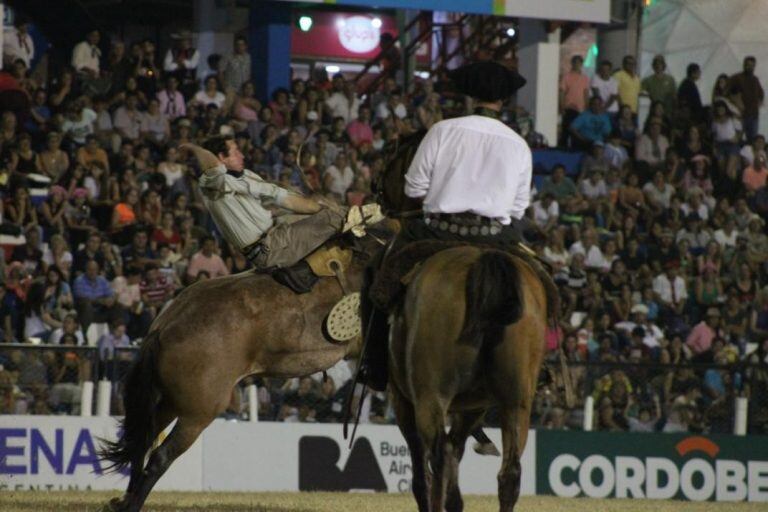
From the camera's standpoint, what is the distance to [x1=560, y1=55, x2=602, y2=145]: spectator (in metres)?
24.5

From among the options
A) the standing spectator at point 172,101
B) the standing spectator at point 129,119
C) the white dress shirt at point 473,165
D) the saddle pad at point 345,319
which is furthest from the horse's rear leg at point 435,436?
the standing spectator at point 172,101

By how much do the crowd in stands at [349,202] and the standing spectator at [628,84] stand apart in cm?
3

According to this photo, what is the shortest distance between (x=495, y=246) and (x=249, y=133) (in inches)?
507

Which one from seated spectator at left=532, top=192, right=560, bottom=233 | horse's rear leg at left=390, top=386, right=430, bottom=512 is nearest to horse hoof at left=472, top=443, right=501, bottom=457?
horse's rear leg at left=390, top=386, right=430, bottom=512

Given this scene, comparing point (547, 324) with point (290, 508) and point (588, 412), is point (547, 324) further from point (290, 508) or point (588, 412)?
point (588, 412)

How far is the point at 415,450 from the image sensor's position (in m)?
8.57

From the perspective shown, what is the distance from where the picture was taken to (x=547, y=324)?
8.12m

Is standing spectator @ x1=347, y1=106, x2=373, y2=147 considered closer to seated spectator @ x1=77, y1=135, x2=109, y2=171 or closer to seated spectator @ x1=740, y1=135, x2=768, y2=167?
seated spectator @ x1=77, y1=135, x2=109, y2=171

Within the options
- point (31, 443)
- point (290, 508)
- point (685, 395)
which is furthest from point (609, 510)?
point (31, 443)

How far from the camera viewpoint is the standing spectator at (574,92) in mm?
24484

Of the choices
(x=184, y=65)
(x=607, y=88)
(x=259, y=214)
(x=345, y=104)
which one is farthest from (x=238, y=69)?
(x=259, y=214)

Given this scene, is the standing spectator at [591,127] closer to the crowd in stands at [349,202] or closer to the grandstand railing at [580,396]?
the crowd in stands at [349,202]

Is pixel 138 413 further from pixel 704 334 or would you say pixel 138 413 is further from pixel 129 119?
pixel 704 334

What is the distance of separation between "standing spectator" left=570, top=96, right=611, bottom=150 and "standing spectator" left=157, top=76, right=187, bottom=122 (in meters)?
6.55
